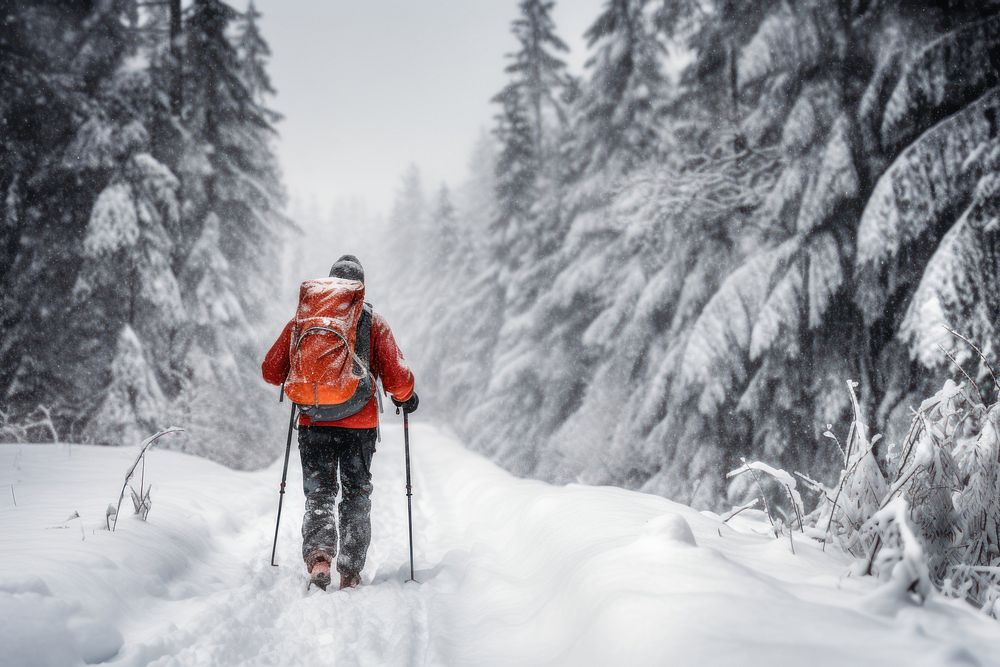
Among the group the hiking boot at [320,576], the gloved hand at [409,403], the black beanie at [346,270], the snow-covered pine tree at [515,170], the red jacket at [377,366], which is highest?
the snow-covered pine tree at [515,170]

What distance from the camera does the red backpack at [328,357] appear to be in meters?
3.22

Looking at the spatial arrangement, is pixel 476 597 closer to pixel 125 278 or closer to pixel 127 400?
pixel 127 400

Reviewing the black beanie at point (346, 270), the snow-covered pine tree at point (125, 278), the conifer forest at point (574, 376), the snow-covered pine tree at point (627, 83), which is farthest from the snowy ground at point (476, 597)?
the snow-covered pine tree at point (627, 83)

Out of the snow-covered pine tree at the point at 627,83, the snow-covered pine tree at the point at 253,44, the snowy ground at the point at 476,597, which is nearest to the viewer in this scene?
the snowy ground at the point at 476,597

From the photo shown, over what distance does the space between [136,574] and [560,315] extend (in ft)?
39.7

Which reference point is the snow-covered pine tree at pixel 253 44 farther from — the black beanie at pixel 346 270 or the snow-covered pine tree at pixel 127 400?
the black beanie at pixel 346 270

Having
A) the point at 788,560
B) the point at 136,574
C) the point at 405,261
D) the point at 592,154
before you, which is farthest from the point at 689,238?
the point at 405,261

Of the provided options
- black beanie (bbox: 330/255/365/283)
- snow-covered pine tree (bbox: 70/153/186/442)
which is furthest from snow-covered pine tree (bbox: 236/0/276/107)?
black beanie (bbox: 330/255/365/283)

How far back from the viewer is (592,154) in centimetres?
1294

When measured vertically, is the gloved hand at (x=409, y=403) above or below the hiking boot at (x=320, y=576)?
above

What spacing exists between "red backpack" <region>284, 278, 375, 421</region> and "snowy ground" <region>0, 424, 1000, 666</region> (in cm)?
115

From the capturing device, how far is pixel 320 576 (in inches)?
122

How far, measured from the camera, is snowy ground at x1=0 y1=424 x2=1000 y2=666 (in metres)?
1.54

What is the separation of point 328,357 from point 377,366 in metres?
0.45
